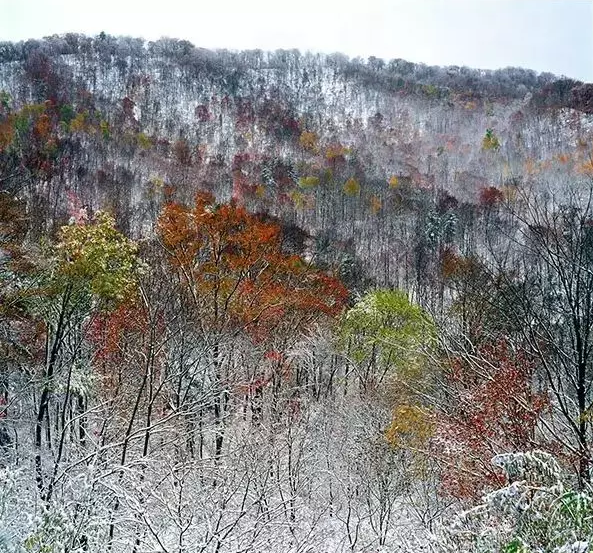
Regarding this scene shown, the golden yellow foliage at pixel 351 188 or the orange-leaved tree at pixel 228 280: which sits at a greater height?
the orange-leaved tree at pixel 228 280

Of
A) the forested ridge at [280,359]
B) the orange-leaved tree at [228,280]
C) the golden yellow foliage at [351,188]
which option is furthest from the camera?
the golden yellow foliage at [351,188]

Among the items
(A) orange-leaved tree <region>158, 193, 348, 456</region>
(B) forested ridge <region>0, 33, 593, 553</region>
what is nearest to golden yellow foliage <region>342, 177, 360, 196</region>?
(B) forested ridge <region>0, 33, 593, 553</region>

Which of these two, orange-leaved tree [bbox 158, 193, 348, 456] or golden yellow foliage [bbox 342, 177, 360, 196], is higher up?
orange-leaved tree [bbox 158, 193, 348, 456]

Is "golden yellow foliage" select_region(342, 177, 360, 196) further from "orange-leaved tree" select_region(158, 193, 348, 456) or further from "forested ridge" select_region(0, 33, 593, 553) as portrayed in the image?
"orange-leaved tree" select_region(158, 193, 348, 456)

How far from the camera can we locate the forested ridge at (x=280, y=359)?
7.46 m

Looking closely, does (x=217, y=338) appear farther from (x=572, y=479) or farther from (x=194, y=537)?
(x=572, y=479)

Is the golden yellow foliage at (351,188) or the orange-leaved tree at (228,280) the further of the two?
the golden yellow foliage at (351,188)

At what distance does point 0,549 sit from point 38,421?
5.62 meters

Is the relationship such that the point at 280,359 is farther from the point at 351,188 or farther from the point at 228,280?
the point at 351,188

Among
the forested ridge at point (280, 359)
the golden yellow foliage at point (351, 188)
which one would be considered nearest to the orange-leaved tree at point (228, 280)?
the forested ridge at point (280, 359)

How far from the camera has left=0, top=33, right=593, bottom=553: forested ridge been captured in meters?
7.46

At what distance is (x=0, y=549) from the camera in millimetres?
6238

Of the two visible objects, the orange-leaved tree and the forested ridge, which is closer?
the forested ridge

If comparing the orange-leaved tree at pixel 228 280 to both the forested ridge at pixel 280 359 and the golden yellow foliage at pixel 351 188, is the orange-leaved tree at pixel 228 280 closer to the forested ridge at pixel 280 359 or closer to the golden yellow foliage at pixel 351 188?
the forested ridge at pixel 280 359
